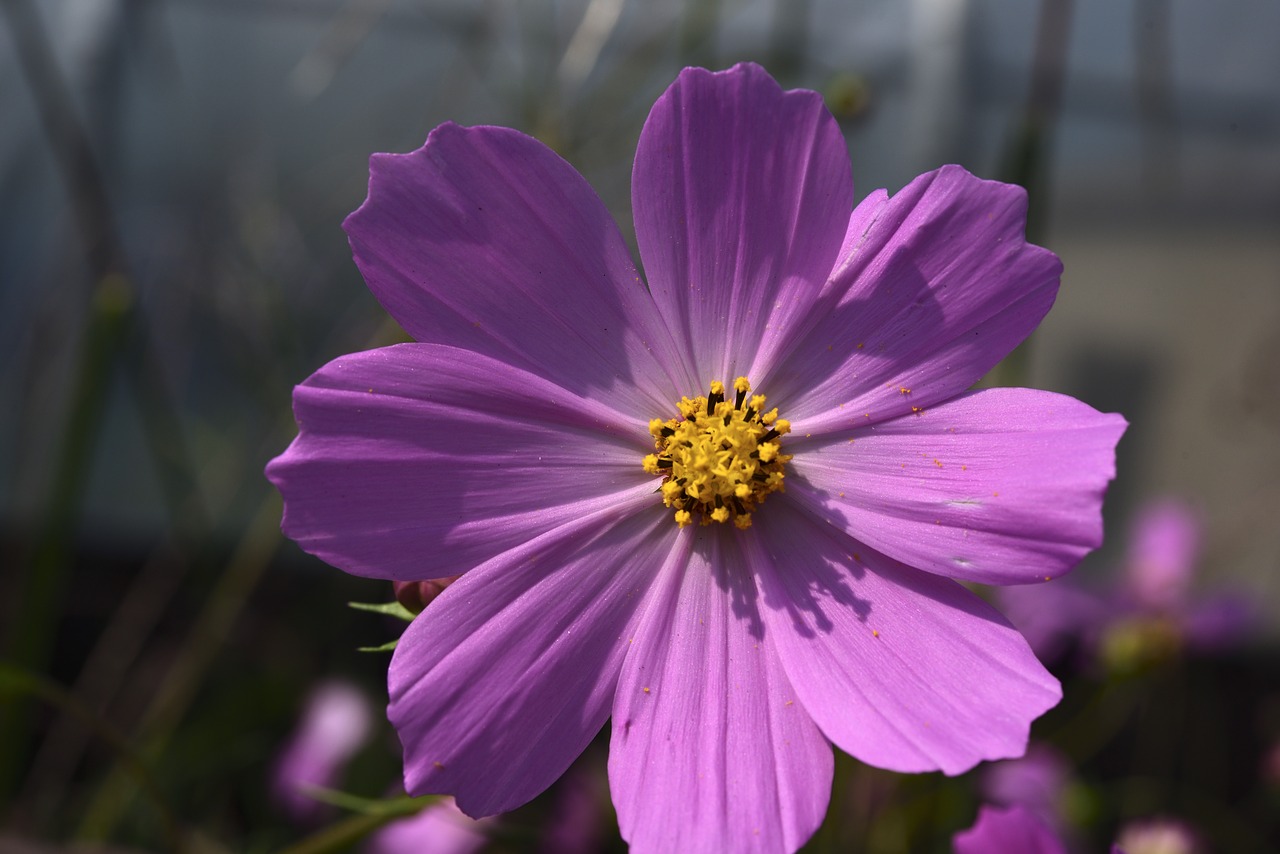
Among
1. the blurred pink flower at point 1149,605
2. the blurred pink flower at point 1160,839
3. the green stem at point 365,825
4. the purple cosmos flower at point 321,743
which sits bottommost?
the purple cosmos flower at point 321,743

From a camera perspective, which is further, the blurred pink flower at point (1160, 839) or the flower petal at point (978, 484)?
the blurred pink flower at point (1160, 839)

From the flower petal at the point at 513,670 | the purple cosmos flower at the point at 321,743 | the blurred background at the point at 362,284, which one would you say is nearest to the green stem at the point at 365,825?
the flower petal at the point at 513,670

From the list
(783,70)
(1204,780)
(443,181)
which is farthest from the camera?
(1204,780)

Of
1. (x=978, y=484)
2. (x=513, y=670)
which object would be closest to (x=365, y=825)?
(x=513, y=670)

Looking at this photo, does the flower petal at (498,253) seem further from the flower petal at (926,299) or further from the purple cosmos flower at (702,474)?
the flower petal at (926,299)

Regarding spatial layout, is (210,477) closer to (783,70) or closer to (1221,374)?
(783,70)

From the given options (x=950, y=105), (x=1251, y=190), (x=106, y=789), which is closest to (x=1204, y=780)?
(x=1251, y=190)
